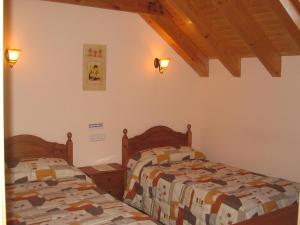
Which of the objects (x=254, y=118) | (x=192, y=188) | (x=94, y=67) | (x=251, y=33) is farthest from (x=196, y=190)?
(x=94, y=67)

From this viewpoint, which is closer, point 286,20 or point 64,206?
point 64,206

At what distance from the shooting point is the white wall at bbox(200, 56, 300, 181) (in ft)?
12.2

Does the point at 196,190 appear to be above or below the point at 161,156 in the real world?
below

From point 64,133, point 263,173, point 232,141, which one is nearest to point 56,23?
point 64,133

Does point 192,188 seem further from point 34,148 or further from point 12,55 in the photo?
point 12,55

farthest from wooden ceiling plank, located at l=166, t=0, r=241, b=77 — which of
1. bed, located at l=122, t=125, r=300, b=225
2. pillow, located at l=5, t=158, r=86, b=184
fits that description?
pillow, located at l=5, t=158, r=86, b=184

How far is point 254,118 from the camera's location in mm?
4117

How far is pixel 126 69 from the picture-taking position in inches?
163

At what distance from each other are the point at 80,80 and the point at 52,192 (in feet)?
4.48

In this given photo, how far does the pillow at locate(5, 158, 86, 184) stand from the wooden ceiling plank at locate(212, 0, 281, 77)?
6.97 feet

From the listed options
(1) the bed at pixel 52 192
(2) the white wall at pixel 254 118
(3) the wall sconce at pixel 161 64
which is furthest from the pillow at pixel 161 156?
(3) the wall sconce at pixel 161 64

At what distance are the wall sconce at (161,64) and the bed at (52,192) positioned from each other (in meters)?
1.42

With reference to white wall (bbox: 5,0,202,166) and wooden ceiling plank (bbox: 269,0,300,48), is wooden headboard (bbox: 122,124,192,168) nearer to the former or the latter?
white wall (bbox: 5,0,202,166)

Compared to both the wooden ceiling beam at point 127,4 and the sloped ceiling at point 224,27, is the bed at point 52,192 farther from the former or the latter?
the sloped ceiling at point 224,27
